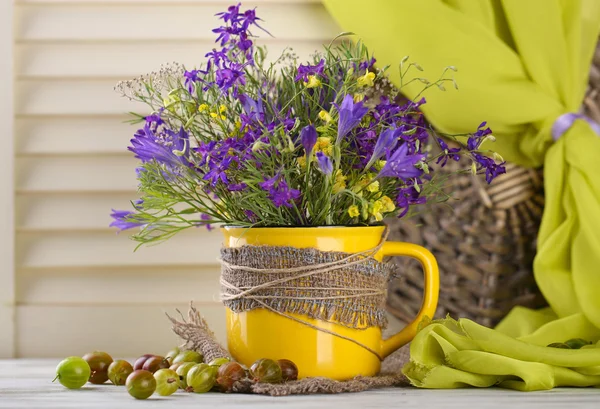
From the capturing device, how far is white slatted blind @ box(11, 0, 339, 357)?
4.09 feet

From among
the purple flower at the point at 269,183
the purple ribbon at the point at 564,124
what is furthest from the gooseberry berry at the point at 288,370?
the purple ribbon at the point at 564,124

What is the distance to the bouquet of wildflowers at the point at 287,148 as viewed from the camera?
2.65 feet

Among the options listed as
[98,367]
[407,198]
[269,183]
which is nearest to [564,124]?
[407,198]

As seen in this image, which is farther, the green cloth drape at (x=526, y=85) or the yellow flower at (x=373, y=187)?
the green cloth drape at (x=526, y=85)

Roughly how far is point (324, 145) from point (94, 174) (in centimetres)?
60

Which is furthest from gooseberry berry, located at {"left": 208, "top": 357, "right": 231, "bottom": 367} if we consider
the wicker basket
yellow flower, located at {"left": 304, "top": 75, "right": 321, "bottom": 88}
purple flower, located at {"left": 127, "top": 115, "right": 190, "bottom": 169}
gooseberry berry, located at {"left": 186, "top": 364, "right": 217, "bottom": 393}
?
the wicker basket

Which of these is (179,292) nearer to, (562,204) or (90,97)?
(90,97)

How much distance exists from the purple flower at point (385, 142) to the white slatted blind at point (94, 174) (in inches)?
20.4

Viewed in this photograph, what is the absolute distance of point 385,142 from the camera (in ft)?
2.62

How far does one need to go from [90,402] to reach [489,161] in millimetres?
566

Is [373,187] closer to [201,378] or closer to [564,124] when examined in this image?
[201,378]

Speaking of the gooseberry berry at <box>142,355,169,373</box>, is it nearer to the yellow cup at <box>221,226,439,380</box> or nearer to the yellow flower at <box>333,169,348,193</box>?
the yellow cup at <box>221,226,439,380</box>

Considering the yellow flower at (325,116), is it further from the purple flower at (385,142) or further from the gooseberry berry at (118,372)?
the gooseberry berry at (118,372)

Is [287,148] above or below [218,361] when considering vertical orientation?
above
